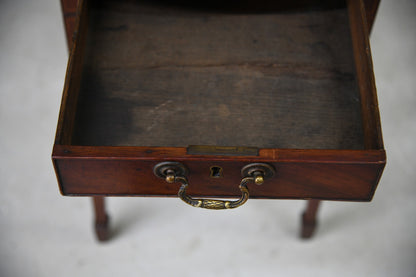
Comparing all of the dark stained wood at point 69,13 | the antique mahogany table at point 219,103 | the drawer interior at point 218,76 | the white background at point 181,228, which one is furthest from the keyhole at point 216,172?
the white background at point 181,228

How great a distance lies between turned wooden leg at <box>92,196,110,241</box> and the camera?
133 cm

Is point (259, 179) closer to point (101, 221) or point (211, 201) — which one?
point (211, 201)

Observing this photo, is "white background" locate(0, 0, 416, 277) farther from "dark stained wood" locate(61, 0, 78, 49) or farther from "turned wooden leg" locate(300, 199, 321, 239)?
"dark stained wood" locate(61, 0, 78, 49)

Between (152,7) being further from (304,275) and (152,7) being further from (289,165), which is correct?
(304,275)

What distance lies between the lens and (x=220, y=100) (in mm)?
1104

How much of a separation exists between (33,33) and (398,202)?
108 centimetres

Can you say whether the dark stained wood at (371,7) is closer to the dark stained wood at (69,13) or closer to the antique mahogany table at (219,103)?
the antique mahogany table at (219,103)

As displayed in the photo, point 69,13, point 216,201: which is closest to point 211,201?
point 216,201

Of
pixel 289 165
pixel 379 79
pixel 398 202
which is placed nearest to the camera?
pixel 289 165

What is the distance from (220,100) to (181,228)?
465 mm

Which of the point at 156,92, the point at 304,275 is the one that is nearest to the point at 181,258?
the point at 304,275

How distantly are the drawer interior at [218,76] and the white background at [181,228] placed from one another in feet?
1.47

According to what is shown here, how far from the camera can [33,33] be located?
177cm

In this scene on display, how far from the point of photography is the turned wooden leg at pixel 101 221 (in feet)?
4.37
